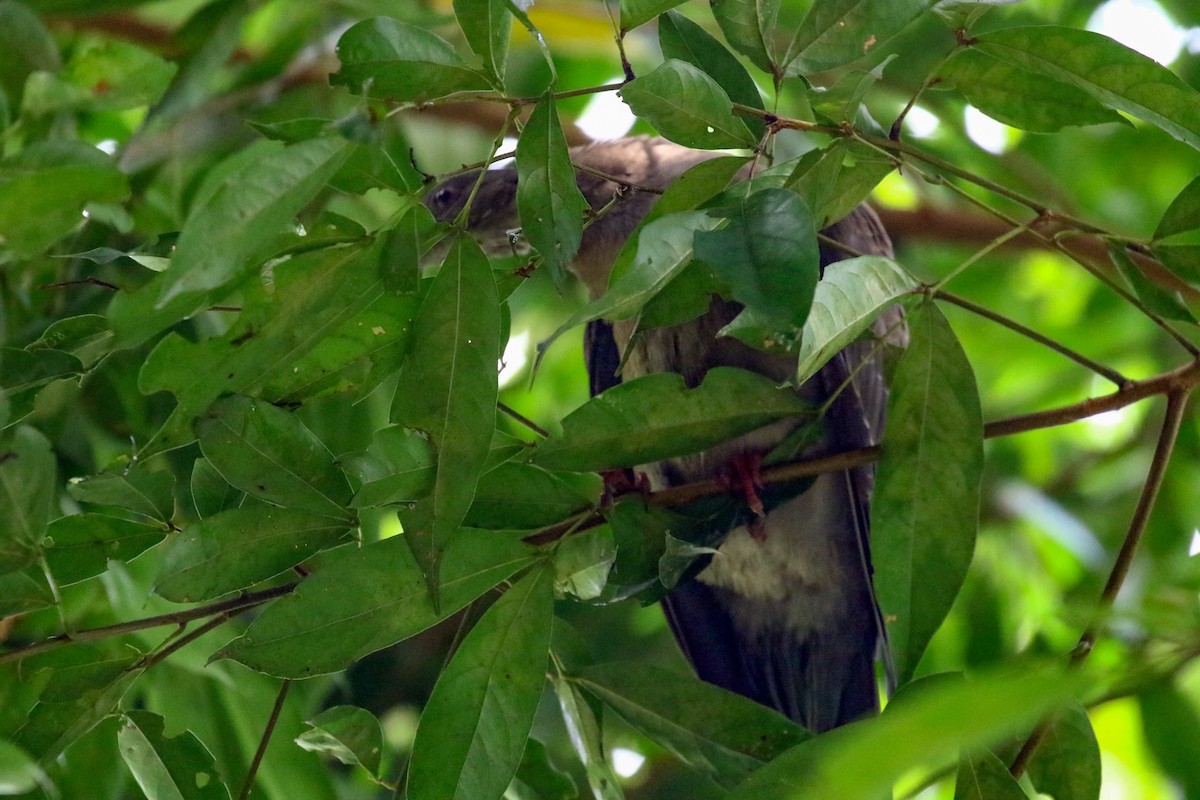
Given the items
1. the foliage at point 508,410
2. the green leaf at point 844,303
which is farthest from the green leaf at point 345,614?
the green leaf at point 844,303

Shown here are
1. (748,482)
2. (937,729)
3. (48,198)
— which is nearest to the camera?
(937,729)

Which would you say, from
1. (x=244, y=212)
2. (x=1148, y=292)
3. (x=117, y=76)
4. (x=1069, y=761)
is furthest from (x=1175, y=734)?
(x=117, y=76)

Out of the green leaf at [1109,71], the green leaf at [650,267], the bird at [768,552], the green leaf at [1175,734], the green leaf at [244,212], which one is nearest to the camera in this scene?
the green leaf at [244,212]

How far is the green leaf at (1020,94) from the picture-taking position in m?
1.49

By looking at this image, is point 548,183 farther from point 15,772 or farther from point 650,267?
point 15,772

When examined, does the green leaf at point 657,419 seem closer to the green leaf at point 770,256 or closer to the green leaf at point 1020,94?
the green leaf at point 770,256

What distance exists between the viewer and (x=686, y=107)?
1.25 meters

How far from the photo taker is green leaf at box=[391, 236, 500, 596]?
1221mm

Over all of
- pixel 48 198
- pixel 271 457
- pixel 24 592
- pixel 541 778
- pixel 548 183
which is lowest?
pixel 541 778

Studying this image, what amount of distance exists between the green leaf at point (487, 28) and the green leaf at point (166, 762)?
87 centimetres

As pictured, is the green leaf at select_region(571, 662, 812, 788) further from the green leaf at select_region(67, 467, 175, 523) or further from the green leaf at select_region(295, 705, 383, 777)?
the green leaf at select_region(67, 467, 175, 523)

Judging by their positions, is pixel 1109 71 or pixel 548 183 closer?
pixel 548 183

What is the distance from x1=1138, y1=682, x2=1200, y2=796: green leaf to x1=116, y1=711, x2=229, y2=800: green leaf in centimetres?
146

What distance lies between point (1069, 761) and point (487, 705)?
2.24 feet
